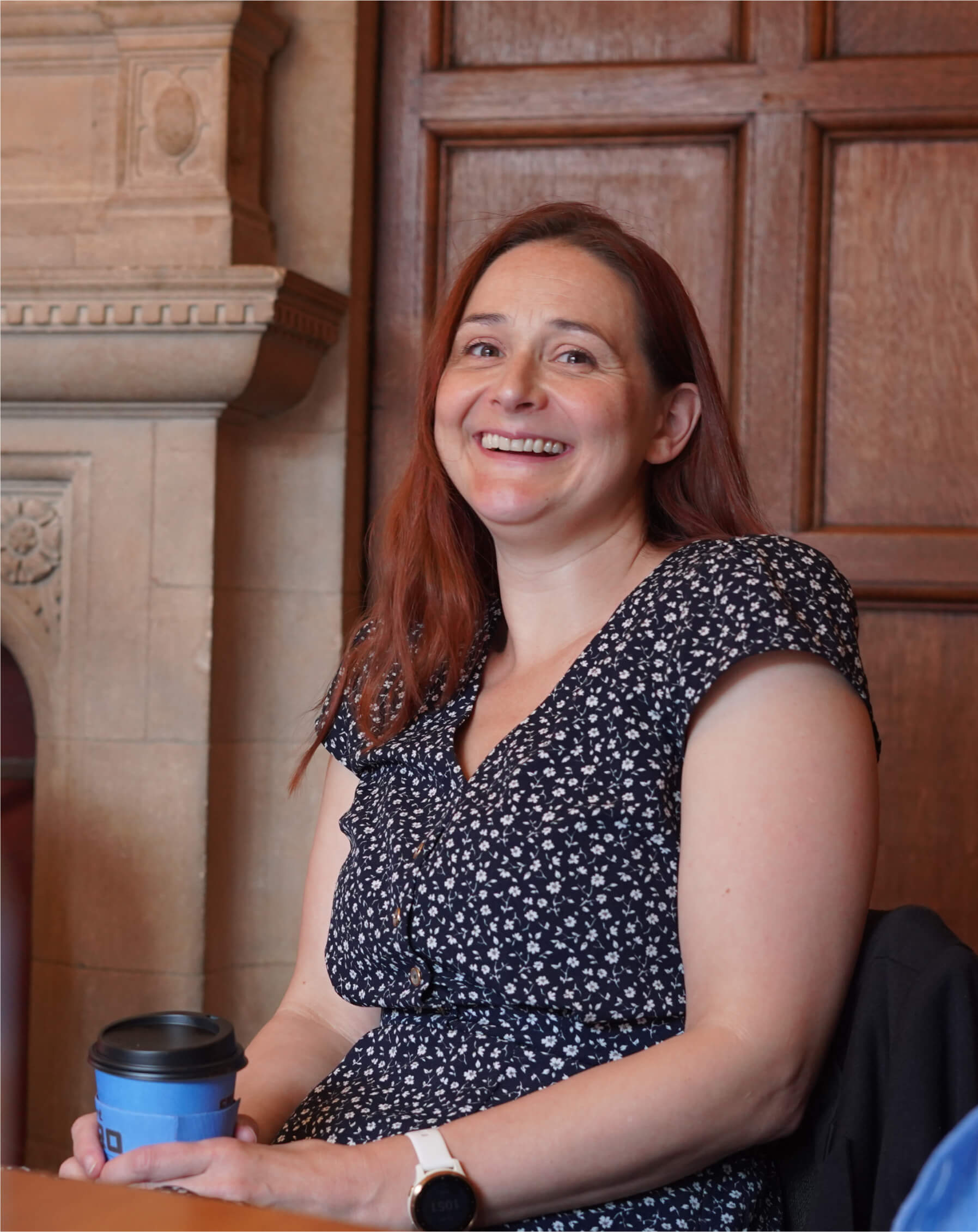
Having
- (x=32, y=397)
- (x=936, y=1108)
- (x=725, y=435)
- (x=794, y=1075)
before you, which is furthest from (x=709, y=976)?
(x=32, y=397)

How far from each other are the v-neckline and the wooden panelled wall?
79cm

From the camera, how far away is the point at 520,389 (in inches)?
56.6

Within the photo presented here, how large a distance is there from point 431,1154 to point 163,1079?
0.28 meters

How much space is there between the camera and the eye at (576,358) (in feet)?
4.83

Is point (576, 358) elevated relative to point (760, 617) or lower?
elevated

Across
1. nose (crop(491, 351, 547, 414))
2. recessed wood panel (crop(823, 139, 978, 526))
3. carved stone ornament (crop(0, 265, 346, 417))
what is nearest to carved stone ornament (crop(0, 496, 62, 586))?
carved stone ornament (crop(0, 265, 346, 417))

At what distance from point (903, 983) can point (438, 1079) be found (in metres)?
0.45

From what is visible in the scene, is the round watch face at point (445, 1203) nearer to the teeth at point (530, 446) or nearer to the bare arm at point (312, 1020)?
the bare arm at point (312, 1020)

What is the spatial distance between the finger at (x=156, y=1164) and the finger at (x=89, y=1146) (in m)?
0.03

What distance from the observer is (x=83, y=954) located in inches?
85.6

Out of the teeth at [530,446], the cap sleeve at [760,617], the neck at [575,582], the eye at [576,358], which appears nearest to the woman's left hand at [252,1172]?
the cap sleeve at [760,617]

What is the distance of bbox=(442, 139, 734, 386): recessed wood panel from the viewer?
7.22ft

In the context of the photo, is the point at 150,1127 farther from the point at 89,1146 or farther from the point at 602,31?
the point at 602,31

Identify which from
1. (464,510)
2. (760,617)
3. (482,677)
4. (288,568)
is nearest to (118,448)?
(288,568)
